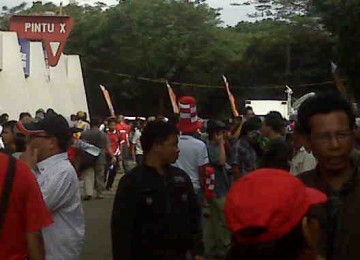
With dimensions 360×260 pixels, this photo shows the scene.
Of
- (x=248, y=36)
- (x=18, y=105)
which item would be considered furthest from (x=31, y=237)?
(x=248, y=36)

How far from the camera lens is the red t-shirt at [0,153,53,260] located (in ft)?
15.5

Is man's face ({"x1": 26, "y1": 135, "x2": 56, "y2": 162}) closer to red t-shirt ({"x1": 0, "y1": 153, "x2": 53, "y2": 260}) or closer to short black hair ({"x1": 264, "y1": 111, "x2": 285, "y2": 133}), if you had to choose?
red t-shirt ({"x1": 0, "y1": 153, "x2": 53, "y2": 260})

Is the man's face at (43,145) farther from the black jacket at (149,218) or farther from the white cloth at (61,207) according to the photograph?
the black jacket at (149,218)

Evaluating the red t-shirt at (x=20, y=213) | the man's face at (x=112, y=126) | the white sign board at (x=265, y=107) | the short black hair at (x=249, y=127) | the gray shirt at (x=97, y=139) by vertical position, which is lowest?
the white sign board at (x=265, y=107)

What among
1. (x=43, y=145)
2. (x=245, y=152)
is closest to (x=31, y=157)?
(x=43, y=145)

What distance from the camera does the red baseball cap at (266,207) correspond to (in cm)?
270

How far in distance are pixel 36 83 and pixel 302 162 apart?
A: 27.5m

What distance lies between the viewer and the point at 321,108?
13.6ft

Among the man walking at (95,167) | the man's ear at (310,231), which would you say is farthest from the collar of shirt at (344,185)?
the man walking at (95,167)

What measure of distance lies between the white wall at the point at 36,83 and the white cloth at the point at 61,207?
23.0m

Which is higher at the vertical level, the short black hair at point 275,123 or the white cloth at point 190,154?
the short black hair at point 275,123

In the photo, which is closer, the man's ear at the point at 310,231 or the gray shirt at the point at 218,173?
the man's ear at the point at 310,231

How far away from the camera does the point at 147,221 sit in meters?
5.88

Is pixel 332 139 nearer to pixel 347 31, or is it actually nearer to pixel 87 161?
pixel 87 161
